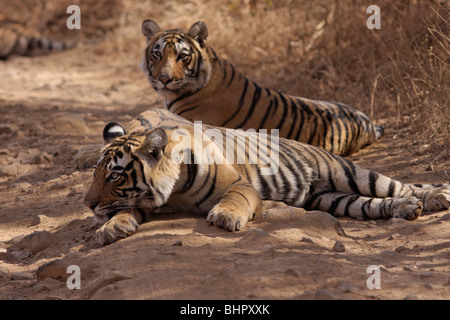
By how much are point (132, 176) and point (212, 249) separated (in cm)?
68

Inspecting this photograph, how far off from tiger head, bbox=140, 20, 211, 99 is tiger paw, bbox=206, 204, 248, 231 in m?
2.33

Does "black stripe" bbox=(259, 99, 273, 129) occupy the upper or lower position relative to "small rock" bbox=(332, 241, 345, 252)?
upper

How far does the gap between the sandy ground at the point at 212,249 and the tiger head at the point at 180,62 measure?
108 cm

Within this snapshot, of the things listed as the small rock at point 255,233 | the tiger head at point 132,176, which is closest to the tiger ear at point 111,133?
the tiger head at point 132,176

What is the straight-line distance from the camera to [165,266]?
120 inches

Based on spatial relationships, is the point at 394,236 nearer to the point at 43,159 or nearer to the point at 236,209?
the point at 236,209

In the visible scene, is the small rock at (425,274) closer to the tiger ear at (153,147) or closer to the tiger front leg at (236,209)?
the tiger front leg at (236,209)

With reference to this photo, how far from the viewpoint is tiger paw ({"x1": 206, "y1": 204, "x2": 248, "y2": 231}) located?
352cm

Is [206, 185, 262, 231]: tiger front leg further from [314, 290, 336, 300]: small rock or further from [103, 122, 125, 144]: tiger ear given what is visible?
[314, 290, 336, 300]: small rock

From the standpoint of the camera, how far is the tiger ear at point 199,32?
579 cm

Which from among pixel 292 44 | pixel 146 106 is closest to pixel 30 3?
pixel 146 106

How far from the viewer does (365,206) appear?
4.25 metres

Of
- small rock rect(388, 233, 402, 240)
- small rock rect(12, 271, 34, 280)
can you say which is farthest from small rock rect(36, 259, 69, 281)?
small rock rect(388, 233, 402, 240)

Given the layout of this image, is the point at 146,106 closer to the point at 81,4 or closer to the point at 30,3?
the point at 81,4
